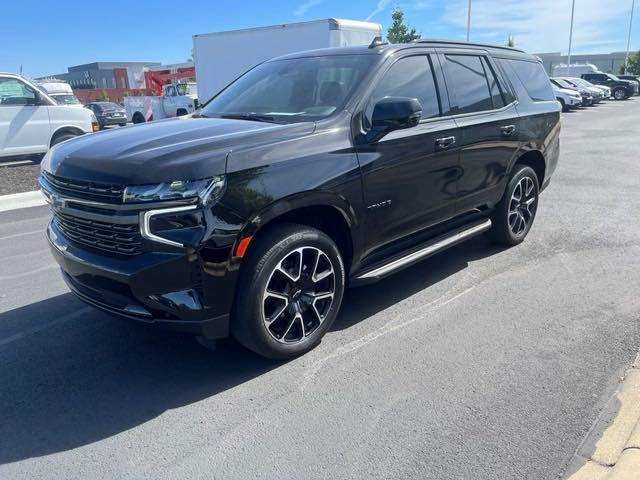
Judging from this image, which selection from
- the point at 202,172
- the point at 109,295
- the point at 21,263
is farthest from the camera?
the point at 21,263

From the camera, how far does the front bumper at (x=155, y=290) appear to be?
9.25ft

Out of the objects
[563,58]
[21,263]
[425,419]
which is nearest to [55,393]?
[425,419]

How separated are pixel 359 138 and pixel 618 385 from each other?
2167 mm

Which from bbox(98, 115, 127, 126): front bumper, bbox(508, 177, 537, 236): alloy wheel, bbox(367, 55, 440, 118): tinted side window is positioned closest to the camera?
bbox(367, 55, 440, 118): tinted side window

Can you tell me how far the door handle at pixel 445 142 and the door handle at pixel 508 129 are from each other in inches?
35.7

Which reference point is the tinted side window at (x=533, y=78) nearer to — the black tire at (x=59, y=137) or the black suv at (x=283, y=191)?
the black suv at (x=283, y=191)

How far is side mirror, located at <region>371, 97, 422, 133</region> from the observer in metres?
3.47

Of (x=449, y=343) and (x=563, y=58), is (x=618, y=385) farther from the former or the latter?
(x=563, y=58)

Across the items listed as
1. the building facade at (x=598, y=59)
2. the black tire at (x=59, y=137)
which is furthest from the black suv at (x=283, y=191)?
the building facade at (x=598, y=59)

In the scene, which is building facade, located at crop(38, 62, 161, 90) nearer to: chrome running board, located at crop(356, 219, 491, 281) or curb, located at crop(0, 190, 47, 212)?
curb, located at crop(0, 190, 47, 212)

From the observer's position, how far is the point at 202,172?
281 centimetres

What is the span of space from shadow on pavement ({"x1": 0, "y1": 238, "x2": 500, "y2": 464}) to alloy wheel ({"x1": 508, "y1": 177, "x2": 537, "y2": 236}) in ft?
6.83

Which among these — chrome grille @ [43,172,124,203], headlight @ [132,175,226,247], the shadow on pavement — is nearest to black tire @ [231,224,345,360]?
the shadow on pavement

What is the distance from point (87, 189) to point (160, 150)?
1.56 feet
